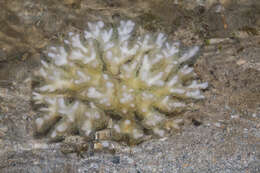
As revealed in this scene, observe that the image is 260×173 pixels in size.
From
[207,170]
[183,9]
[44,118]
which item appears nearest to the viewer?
[207,170]

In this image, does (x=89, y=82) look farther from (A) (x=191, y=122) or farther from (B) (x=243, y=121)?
(B) (x=243, y=121)

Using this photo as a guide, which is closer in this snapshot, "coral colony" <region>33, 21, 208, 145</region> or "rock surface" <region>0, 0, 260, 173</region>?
"rock surface" <region>0, 0, 260, 173</region>

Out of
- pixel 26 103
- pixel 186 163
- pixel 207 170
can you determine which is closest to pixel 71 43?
pixel 26 103

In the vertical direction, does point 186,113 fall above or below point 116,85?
below

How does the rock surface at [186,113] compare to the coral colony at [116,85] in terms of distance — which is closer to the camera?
the rock surface at [186,113]

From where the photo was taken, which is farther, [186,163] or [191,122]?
[191,122]

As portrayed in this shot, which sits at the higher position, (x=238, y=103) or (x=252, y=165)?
(x=238, y=103)

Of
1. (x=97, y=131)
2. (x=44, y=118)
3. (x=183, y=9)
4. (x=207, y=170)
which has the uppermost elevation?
(x=183, y=9)

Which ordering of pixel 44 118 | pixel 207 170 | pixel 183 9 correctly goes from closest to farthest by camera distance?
pixel 207 170 → pixel 44 118 → pixel 183 9
